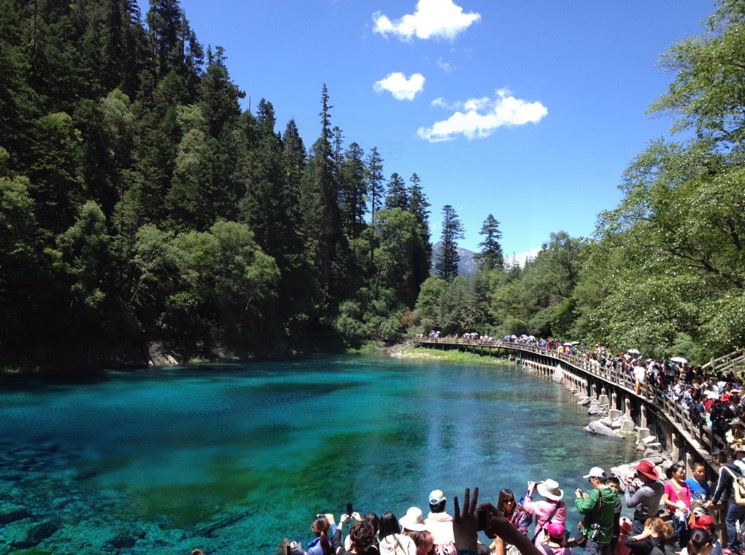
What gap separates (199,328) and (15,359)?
18.3 m

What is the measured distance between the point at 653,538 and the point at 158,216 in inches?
2188

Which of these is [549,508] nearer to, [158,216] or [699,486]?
[699,486]

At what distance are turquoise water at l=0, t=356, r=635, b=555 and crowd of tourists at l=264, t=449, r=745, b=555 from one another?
550 centimetres

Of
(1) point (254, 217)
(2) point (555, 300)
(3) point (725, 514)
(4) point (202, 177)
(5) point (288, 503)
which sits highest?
(4) point (202, 177)

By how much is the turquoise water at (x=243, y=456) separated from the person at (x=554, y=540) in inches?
280

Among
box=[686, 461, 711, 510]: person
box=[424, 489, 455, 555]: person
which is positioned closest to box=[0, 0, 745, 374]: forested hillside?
box=[686, 461, 711, 510]: person

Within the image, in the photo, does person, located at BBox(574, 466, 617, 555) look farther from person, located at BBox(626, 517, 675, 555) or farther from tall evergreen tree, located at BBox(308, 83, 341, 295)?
tall evergreen tree, located at BBox(308, 83, 341, 295)

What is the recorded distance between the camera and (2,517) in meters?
12.7

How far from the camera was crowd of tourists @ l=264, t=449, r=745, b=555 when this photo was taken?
5.43 meters

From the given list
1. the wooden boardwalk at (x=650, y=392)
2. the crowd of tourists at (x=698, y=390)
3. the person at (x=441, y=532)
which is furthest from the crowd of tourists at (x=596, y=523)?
the wooden boardwalk at (x=650, y=392)

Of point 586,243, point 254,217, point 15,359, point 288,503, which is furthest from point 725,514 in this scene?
point 254,217

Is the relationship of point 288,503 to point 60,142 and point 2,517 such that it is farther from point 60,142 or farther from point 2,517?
point 60,142

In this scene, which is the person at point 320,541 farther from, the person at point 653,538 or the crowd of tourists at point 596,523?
the person at point 653,538

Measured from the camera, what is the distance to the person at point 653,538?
6270 millimetres
